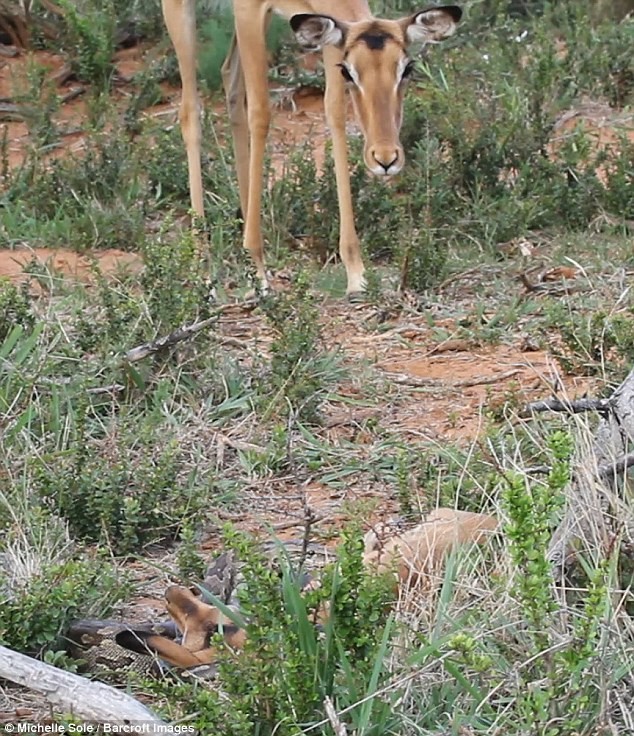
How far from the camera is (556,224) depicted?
761 centimetres

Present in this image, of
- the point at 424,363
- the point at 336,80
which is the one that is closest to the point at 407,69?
the point at 336,80

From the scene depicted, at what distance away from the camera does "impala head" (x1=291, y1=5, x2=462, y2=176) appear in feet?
21.6

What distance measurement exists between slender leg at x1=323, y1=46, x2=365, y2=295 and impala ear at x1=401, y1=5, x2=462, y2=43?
38 cm

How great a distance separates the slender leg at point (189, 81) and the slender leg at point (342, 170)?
90cm

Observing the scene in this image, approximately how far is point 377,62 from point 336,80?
0.66 metres

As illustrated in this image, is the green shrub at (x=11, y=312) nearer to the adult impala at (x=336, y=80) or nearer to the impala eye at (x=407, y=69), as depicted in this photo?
the adult impala at (x=336, y=80)

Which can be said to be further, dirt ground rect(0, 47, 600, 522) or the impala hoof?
the impala hoof

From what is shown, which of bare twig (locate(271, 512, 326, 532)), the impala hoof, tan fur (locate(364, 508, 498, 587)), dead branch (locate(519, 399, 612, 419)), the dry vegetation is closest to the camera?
the dry vegetation

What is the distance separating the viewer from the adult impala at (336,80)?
6.69m

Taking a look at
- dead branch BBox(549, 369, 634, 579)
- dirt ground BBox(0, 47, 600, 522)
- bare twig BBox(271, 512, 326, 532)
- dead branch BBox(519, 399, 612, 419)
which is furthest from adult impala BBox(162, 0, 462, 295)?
dead branch BBox(549, 369, 634, 579)

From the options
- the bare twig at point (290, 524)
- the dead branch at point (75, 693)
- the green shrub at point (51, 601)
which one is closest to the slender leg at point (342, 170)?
the bare twig at point (290, 524)

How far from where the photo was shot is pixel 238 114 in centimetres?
810

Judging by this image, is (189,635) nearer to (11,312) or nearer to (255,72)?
(11,312)

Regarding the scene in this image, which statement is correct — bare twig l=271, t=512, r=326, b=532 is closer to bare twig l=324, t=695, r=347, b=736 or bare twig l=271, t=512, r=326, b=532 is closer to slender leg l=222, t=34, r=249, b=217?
bare twig l=324, t=695, r=347, b=736
